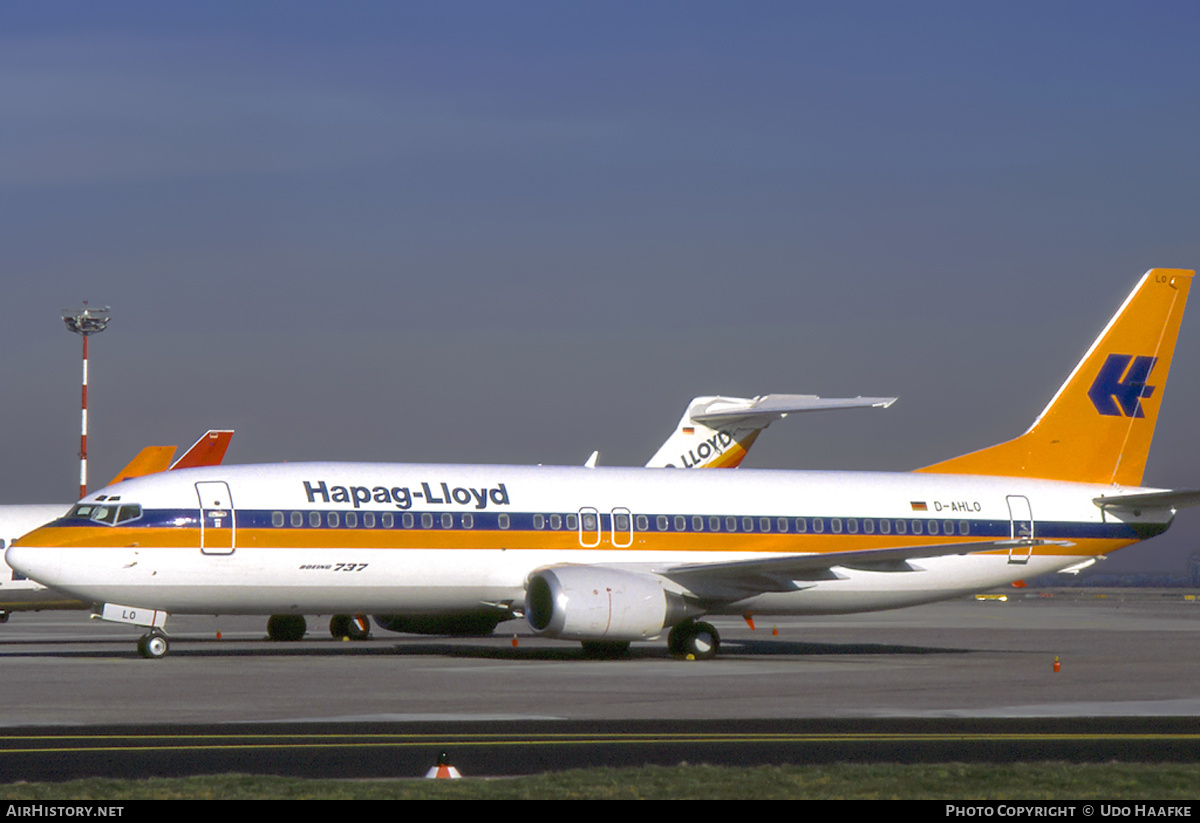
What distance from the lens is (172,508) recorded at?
1250 inches

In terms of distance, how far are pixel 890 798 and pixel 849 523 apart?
83.7 feet

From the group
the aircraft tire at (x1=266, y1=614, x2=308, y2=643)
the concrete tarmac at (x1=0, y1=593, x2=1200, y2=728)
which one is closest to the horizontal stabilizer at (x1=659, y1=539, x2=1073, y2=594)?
the concrete tarmac at (x1=0, y1=593, x2=1200, y2=728)

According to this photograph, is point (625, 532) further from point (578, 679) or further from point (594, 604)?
point (578, 679)

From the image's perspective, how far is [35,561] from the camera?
101 ft

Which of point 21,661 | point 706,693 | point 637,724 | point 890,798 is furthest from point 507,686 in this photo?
point 890,798

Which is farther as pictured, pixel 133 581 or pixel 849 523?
pixel 849 523

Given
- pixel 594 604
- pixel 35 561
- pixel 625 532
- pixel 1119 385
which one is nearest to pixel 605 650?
pixel 625 532

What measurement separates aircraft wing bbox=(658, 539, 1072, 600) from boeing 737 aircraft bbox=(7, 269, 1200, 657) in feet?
0.20

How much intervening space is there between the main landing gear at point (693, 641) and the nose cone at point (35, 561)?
12.7 meters

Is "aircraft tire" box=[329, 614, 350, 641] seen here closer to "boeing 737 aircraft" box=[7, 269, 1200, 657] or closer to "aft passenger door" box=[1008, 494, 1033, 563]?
"boeing 737 aircraft" box=[7, 269, 1200, 657]

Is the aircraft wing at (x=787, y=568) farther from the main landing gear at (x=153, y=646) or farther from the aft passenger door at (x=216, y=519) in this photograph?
the main landing gear at (x=153, y=646)

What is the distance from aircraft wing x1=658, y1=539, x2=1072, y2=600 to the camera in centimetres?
3225
